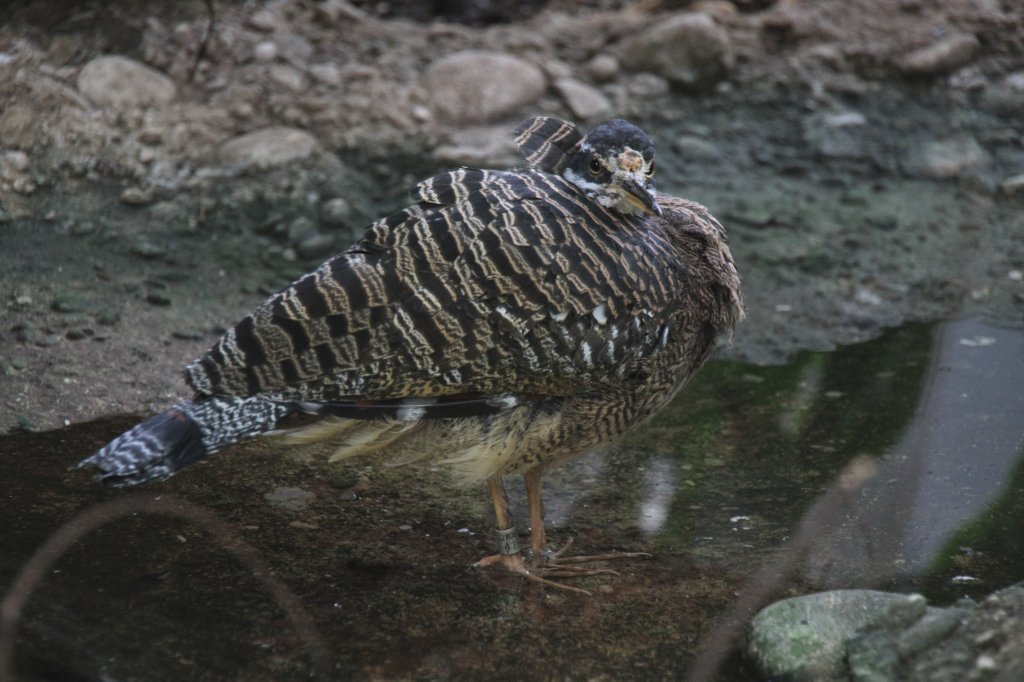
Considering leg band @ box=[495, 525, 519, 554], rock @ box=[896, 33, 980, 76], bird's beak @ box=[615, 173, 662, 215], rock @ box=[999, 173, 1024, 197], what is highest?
bird's beak @ box=[615, 173, 662, 215]

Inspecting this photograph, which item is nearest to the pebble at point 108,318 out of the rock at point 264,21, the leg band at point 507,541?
the leg band at point 507,541

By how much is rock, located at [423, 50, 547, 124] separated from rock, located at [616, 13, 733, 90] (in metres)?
0.77

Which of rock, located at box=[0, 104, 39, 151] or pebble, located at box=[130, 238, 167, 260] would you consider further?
rock, located at box=[0, 104, 39, 151]

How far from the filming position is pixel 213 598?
12.2 feet

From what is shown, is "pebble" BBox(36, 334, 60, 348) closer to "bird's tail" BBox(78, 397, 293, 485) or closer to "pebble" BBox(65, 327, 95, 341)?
"pebble" BBox(65, 327, 95, 341)

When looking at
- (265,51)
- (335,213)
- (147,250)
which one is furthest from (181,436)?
(265,51)

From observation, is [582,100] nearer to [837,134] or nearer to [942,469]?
[837,134]

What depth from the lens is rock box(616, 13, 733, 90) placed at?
303 inches

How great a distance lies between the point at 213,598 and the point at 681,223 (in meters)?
2.08

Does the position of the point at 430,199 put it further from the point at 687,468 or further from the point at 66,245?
the point at 66,245

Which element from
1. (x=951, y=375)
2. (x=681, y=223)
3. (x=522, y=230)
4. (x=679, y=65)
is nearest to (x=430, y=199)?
(x=522, y=230)

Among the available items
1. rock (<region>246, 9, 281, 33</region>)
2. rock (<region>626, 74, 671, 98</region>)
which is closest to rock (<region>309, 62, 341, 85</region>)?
rock (<region>246, 9, 281, 33</region>)

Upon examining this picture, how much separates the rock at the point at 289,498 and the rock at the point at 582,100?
144 inches

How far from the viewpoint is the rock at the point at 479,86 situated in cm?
712
